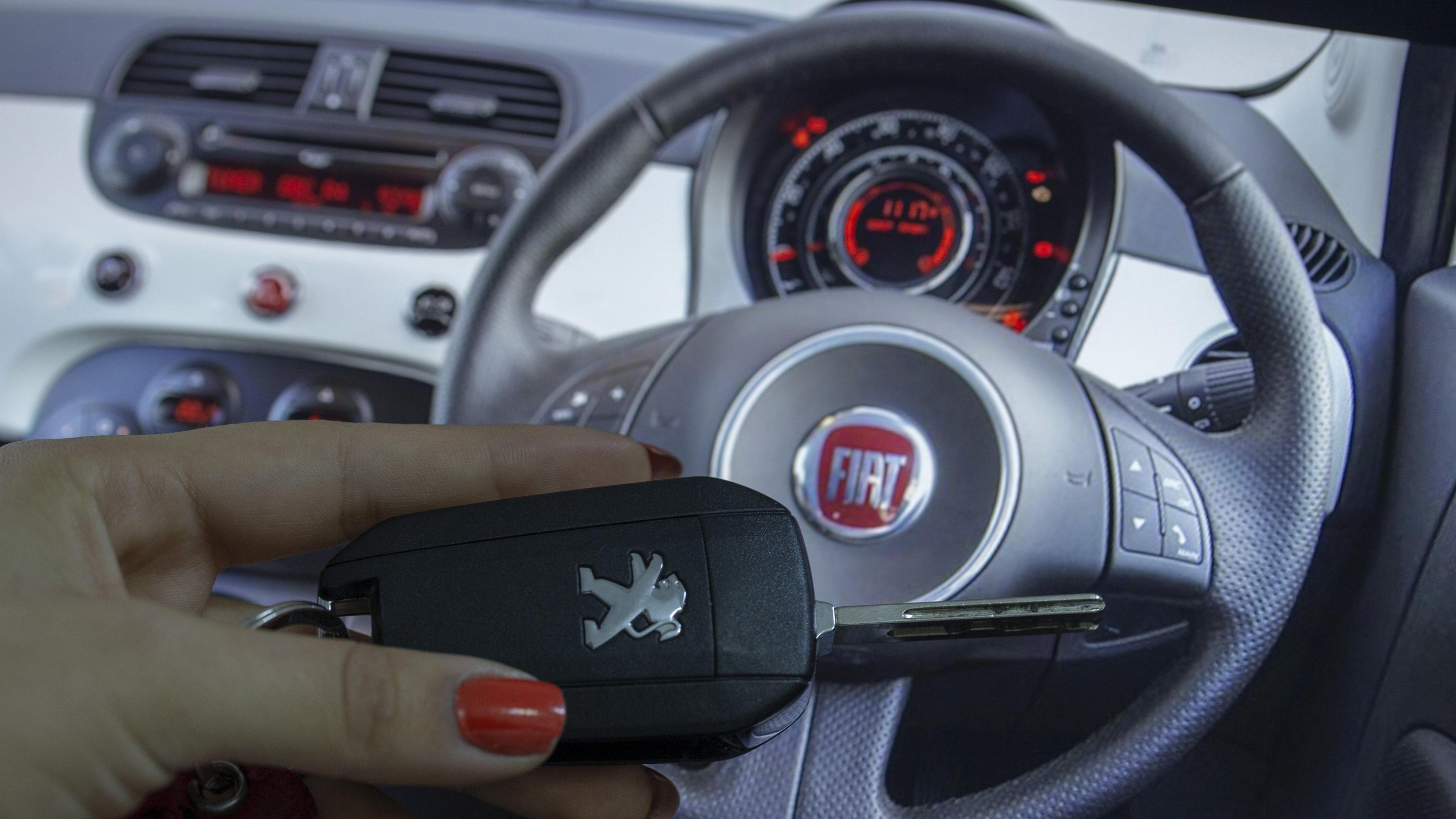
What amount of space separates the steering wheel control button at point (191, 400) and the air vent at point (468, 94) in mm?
284

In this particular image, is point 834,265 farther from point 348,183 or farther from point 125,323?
point 125,323

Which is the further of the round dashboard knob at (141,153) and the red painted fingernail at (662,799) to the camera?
the round dashboard knob at (141,153)

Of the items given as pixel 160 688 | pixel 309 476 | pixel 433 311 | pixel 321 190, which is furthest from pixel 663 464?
pixel 321 190

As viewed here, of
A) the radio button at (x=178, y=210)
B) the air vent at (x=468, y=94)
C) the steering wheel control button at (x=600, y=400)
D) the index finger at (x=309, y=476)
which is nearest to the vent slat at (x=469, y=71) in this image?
the air vent at (x=468, y=94)

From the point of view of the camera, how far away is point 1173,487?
61cm

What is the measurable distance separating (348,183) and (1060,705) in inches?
30.2

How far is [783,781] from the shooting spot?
62cm

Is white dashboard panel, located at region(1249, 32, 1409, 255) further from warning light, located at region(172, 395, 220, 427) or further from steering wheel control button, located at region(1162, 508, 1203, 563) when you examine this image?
warning light, located at region(172, 395, 220, 427)

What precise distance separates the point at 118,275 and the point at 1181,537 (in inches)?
36.3

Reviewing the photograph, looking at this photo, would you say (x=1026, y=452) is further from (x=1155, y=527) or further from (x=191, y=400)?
(x=191, y=400)

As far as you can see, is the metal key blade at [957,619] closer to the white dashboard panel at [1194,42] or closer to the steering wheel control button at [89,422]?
the white dashboard panel at [1194,42]

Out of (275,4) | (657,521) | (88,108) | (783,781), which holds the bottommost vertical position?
(783,781)

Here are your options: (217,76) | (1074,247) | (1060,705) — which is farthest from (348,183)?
(1060,705)

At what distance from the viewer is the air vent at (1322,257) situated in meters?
0.64
